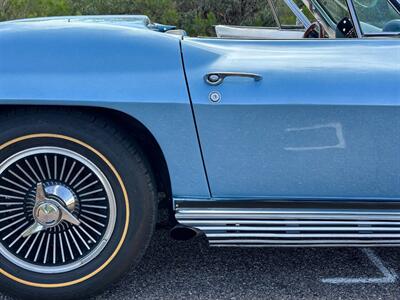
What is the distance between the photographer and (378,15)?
10.1 ft

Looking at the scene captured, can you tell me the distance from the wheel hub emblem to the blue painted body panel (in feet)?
1.59

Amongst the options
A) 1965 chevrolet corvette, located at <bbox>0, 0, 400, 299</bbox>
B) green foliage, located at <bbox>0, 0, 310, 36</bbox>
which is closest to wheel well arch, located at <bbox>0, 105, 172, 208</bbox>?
1965 chevrolet corvette, located at <bbox>0, 0, 400, 299</bbox>

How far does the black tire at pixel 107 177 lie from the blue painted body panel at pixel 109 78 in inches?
4.7

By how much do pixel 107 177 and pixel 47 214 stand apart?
12.8 inches

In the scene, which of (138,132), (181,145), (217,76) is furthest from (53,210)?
(217,76)

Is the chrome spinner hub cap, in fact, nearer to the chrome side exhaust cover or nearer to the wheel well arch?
the wheel well arch

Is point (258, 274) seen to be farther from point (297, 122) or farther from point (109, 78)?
point (109, 78)

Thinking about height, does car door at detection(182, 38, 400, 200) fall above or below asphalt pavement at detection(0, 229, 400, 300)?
above

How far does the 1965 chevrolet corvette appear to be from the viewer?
8.49ft

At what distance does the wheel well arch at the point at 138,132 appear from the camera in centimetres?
265

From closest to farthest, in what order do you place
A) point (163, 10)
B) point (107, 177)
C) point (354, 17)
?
point (107, 177), point (354, 17), point (163, 10)

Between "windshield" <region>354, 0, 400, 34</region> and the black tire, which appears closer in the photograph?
the black tire

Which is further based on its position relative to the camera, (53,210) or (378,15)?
(378,15)

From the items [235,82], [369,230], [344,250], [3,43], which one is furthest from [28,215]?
[344,250]
